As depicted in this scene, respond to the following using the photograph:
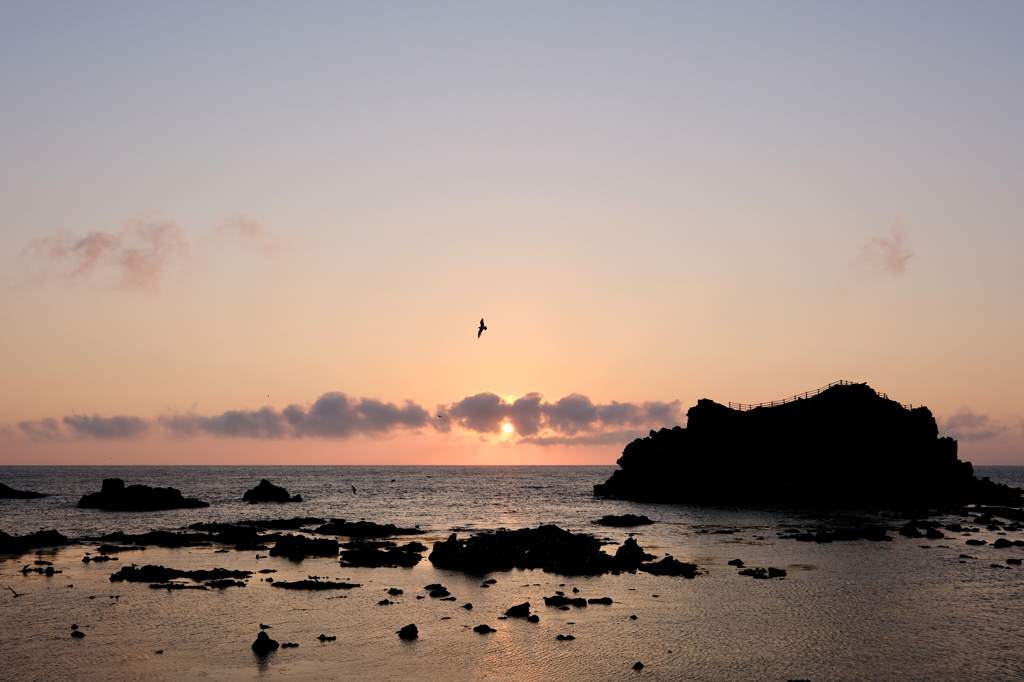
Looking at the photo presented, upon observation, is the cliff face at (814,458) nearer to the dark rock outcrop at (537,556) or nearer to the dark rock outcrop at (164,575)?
the dark rock outcrop at (537,556)

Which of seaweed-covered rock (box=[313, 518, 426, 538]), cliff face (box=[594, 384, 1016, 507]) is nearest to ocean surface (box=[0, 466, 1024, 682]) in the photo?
seaweed-covered rock (box=[313, 518, 426, 538])

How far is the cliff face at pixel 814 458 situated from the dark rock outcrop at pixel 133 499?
90.8 meters

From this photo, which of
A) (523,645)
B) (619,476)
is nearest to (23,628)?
(523,645)

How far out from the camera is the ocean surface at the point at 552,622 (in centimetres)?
3825

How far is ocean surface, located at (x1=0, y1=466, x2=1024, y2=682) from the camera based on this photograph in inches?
1506

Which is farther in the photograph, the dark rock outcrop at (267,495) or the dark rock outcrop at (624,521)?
the dark rock outcrop at (267,495)

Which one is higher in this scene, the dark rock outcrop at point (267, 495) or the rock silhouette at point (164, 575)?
the rock silhouette at point (164, 575)

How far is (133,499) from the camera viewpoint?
137 meters

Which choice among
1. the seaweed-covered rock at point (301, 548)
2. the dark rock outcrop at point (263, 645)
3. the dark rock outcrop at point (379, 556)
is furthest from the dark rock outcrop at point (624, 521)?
the dark rock outcrop at point (263, 645)

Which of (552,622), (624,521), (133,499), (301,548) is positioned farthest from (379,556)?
(133,499)

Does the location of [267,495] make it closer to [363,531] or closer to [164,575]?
[363,531]

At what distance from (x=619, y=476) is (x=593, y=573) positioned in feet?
387

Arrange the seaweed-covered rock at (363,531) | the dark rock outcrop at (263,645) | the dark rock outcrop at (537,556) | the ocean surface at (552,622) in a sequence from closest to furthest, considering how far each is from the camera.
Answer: the ocean surface at (552,622), the dark rock outcrop at (263,645), the dark rock outcrop at (537,556), the seaweed-covered rock at (363,531)

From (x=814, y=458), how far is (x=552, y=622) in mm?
108669
